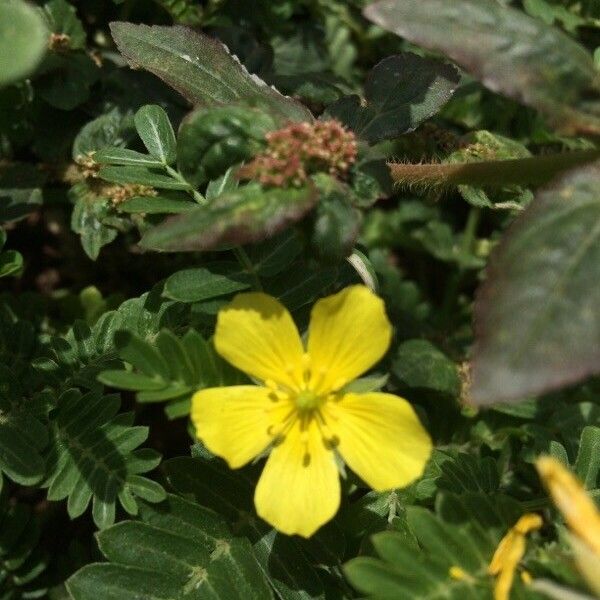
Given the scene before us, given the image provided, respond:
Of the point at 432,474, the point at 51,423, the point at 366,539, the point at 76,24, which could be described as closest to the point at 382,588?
the point at 366,539

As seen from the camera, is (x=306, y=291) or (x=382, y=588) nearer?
(x=382, y=588)

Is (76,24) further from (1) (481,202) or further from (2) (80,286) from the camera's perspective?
(1) (481,202)

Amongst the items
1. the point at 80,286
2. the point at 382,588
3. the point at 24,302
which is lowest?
the point at 80,286

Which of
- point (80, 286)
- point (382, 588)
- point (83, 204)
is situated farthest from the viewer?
point (80, 286)

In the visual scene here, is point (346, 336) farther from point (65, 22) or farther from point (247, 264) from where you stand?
point (65, 22)

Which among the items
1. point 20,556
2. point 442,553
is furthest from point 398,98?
point 20,556

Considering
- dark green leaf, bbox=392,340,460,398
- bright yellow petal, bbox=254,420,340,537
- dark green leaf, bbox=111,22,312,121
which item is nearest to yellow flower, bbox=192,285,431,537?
bright yellow petal, bbox=254,420,340,537

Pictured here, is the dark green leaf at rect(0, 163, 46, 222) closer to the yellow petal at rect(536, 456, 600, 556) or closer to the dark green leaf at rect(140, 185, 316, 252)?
the dark green leaf at rect(140, 185, 316, 252)
